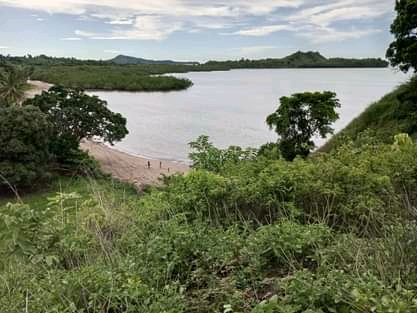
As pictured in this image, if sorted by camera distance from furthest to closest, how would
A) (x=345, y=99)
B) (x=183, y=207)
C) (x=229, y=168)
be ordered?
(x=345, y=99) → (x=229, y=168) → (x=183, y=207)

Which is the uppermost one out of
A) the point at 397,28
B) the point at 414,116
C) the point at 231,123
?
the point at 397,28

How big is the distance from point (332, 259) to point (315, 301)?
54 cm

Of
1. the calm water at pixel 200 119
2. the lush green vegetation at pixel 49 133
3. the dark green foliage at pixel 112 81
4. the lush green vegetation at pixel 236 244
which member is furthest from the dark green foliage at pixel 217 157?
the dark green foliage at pixel 112 81

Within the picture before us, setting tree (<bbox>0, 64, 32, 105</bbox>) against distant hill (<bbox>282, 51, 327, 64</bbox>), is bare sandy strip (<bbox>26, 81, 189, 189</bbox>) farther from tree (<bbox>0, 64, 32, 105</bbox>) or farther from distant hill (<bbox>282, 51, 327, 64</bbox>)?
distant hill (<bbox>282, 51, 327, 64</bbox>)

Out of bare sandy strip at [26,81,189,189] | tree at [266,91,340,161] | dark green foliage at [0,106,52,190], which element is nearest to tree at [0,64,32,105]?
bare sandy strip at [26,81,189,189]

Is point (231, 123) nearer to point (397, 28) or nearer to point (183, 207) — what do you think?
point (397, 28)

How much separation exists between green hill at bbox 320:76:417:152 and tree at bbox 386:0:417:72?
3.31ft

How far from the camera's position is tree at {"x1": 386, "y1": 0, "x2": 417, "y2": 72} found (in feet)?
59.7

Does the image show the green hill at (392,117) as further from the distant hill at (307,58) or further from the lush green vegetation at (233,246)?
the distant hill at (307,58)

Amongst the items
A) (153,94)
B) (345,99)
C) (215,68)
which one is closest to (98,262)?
(345,99)

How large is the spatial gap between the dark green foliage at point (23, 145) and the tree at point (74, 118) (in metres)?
2.31

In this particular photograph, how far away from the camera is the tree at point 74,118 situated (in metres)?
23.3

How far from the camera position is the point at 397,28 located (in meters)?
19.0

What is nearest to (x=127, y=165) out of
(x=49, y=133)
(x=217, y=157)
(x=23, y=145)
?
(x=49, y=133)
